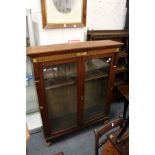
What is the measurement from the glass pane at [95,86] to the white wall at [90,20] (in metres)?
0.47

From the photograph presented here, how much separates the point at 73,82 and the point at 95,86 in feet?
1.27

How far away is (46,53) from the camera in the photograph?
1.36m

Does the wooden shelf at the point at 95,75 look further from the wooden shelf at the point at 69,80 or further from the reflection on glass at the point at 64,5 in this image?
the reflection on glass at the point at 64,5

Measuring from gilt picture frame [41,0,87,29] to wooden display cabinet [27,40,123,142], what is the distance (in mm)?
311

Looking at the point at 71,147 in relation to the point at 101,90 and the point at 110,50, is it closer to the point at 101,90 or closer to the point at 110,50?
the point at 101,90

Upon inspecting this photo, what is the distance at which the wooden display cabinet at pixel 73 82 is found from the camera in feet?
4.80

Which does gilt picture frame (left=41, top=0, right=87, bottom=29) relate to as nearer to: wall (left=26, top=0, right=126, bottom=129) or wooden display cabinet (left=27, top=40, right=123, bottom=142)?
wall (left=26, top=0, right=126, bottom=129)

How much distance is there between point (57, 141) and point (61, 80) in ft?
2.67

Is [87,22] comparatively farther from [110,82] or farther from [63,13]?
[110,82]

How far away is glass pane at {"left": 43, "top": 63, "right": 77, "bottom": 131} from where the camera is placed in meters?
1.60

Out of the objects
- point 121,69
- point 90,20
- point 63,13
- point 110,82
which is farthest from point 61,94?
point 121,69

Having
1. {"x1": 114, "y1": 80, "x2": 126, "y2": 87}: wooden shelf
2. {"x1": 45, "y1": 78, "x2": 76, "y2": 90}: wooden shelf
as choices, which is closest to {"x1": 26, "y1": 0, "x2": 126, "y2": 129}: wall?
{"x1": 45, "y1": 78, "x2": 76, "y2": 90}: wooden shelf

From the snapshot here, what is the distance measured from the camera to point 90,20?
6.75 ft
